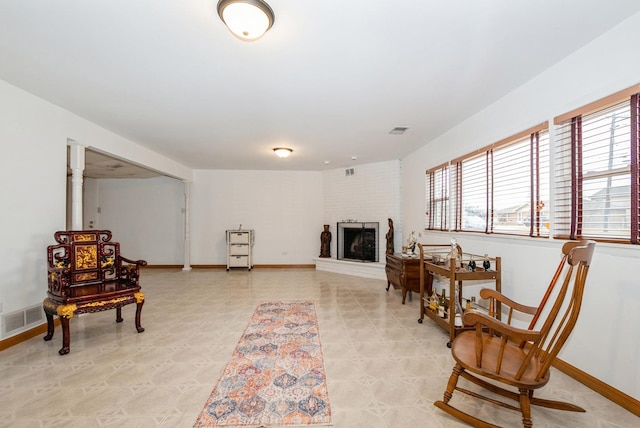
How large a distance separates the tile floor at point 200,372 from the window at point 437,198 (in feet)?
4.72

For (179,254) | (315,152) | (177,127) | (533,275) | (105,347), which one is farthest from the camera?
(179,254)

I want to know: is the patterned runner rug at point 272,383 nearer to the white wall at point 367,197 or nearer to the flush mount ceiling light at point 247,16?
the flush mount ceiling light at point 247,16

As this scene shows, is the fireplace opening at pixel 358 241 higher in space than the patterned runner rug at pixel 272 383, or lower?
higher

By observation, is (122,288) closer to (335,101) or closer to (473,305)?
(335,101)

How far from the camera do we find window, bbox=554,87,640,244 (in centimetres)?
199

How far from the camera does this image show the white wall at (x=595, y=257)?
1.94 metres

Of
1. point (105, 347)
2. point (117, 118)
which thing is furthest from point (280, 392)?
point (117, 118)

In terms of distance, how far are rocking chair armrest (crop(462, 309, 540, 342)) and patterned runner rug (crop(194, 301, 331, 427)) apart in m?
1.14

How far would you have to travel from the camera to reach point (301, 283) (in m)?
5.81

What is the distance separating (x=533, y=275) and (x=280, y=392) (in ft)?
8.36

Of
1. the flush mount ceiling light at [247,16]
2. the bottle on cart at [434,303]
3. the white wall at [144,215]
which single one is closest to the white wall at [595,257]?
the bottle on cart at [434,303]

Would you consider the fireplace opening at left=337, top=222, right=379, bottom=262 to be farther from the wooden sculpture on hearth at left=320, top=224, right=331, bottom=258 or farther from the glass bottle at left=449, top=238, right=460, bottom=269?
the glass bottle at left=449, top=238, right=460, bottom=269

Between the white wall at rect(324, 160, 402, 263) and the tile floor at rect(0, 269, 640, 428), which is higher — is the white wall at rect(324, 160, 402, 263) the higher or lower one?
the higher one

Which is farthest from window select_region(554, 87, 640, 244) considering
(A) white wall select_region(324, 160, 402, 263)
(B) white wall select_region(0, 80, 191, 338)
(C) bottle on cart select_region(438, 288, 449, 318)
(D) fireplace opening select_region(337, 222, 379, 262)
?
(B) white wall select_region(0, 80, 191, 338)
